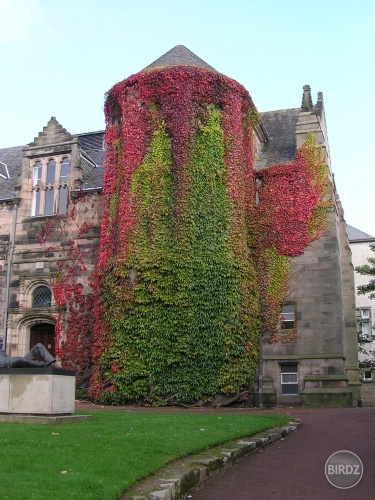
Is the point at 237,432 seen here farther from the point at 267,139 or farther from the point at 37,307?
the point at 267,139

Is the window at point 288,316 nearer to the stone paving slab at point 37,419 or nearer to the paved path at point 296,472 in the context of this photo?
the paved path at point 296,472

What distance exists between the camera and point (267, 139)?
3212 cm

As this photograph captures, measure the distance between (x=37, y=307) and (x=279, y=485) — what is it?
2125cm

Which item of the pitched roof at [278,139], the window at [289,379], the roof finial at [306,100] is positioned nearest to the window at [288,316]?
the window at [289,379]

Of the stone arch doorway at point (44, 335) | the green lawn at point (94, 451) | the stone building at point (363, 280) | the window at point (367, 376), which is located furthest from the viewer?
the stone building at point (363, 280)

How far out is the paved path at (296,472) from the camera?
809 centimetres

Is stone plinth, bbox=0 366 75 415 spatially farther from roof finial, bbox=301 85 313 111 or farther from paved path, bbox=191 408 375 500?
roof finial, bbox=301 85 313 111

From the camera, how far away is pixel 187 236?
24.3 m

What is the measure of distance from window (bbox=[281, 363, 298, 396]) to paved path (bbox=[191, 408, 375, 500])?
10.9m

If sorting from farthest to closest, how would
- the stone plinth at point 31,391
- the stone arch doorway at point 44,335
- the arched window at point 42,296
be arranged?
the arched window at point 42,296 < the stone arch doorway at point 44,335 < the stone plinth at point 31,391

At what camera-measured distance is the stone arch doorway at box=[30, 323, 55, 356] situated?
2822 cm

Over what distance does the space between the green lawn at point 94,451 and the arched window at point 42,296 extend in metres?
15.3

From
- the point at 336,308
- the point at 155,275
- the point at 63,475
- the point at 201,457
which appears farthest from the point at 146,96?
the point at 63,475

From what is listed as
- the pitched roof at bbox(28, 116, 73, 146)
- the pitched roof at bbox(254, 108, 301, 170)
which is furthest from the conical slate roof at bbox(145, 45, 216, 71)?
the pitched roof at bbox(28, 116, 73, 146)
